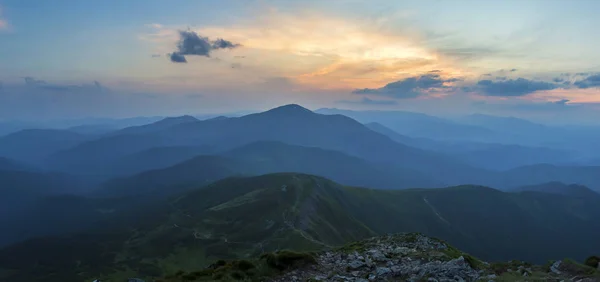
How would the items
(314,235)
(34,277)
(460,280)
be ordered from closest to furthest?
1. (460,280)
2. (34,277)
3. (314,235)

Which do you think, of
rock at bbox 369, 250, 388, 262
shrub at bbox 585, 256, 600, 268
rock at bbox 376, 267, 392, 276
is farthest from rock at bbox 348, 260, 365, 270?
shrub at bbox 585, 256, 600, 268

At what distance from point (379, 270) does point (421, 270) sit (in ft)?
10.4

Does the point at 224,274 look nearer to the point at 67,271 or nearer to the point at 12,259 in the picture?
the point at 67,271

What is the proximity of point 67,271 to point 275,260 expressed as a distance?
176387mm

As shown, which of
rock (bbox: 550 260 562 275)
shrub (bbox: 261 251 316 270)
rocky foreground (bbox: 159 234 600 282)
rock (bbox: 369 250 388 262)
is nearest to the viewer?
rocky foreground (bbox: 159 234 600 282)

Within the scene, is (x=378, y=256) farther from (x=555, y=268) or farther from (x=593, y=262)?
(x=593, y=262)

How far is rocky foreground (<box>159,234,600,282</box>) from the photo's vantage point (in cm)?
2317

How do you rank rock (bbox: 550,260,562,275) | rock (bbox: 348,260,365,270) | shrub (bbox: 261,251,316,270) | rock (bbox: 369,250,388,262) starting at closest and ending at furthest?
1. rock (bbox: 550,260,562,275)
2. shrub (bbox: 261,251,316,270)
3. rock (bbox: 348,260,365,270)
4. rock (bbox: 369,250,388,262)

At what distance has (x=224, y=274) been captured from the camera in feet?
80.5

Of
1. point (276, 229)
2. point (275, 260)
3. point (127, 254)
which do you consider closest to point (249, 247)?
point (276, 229)

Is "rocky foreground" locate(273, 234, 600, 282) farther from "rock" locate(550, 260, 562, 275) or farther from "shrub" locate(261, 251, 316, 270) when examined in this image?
"shrub" locate(261, 251, 316, 270)

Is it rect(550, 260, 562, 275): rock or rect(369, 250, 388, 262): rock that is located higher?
rect(550, 260, 562, 275): rock

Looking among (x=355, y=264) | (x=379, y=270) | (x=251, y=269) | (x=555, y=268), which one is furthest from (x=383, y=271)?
(x=555, y=268)

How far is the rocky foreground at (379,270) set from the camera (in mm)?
23172
